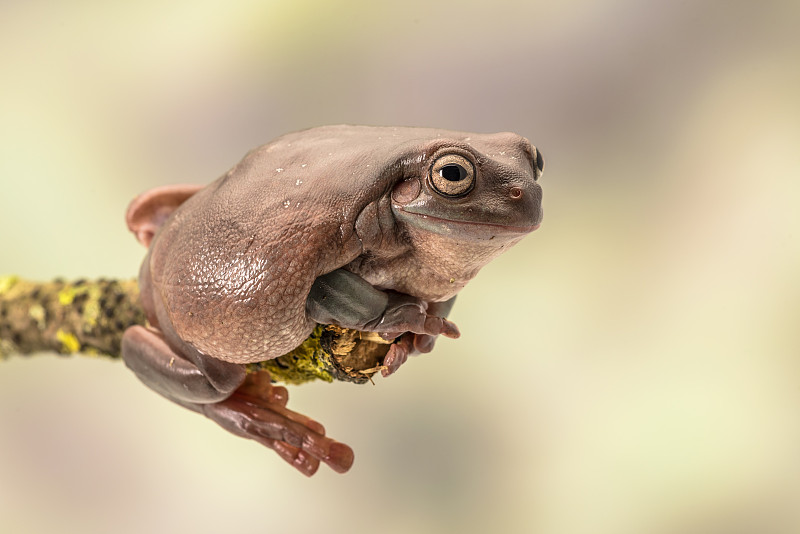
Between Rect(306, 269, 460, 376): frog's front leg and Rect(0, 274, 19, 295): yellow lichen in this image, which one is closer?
Rect(306, 269, 460, 376): frog's front leg

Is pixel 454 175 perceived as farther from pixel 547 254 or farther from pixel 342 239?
pixel 547 254

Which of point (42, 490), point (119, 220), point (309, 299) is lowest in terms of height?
point (42, 490)

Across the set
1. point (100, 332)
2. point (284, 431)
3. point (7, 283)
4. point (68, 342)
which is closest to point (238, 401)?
point (284, 431)

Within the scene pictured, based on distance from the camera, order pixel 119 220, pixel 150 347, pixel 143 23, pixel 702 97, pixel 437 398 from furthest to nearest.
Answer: pixel 119 220 → pixel 143 23 → pixel 437 398 → pixel 702 97 → pixel 150 347

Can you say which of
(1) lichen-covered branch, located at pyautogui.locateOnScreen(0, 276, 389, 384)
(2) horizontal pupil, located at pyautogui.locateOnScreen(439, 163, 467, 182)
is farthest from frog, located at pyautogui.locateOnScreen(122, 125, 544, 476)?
(1) lichen-covered branch, located at pyautogui.locateOnScreen(0, 276, 389, 384)

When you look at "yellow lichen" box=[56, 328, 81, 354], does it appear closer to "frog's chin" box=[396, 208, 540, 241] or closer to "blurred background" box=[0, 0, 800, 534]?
"blurred background" box=[0, 0, 800, 534]

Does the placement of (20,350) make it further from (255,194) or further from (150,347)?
(255,194)

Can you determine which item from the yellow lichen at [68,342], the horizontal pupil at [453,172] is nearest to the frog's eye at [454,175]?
the horizontal pupil at [453,172]

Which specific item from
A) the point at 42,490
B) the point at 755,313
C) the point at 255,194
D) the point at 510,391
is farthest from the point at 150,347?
the point at 755,313
